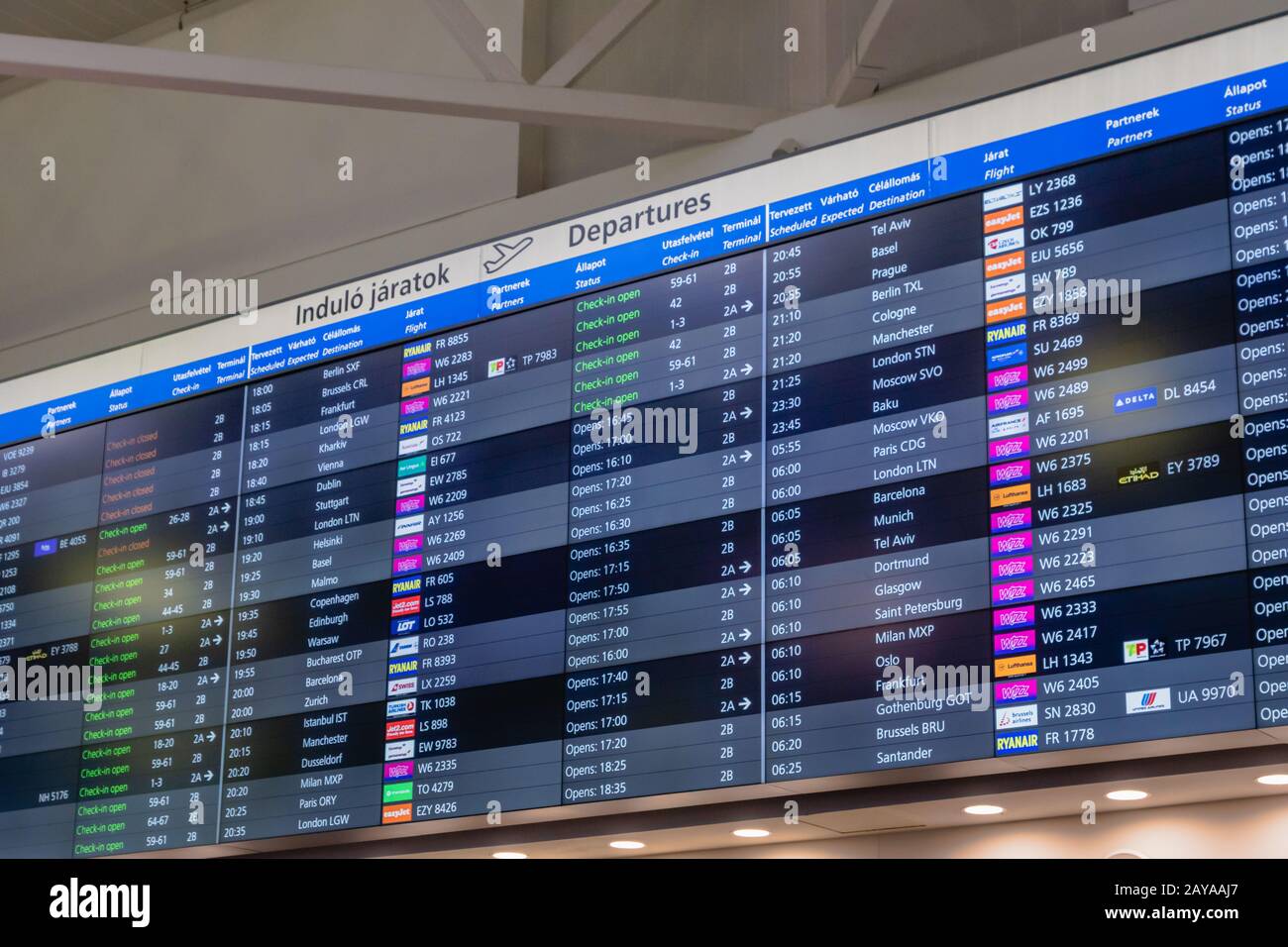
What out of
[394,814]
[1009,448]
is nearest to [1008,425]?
[1009,448]

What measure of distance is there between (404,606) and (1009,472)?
2.32m

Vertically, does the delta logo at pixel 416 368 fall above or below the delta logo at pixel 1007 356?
above

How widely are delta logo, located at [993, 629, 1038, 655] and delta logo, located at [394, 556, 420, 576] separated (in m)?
2.28

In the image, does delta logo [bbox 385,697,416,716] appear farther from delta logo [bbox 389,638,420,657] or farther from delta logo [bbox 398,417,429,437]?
delta logo [bbox 398,417,429,437]

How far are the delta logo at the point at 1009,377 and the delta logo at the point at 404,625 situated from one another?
226 centimetres

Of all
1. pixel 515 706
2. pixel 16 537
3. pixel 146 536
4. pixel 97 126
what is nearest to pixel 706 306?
pixel 515 706

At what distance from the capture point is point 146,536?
7688 mm

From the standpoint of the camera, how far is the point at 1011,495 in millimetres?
5691

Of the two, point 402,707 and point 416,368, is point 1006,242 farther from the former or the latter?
point 402,707

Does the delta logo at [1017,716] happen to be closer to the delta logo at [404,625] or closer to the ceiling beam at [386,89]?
the delta logo at [404,625]

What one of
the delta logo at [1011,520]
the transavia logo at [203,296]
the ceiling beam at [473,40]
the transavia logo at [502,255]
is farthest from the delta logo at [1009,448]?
the transavia logo at [203,296]
